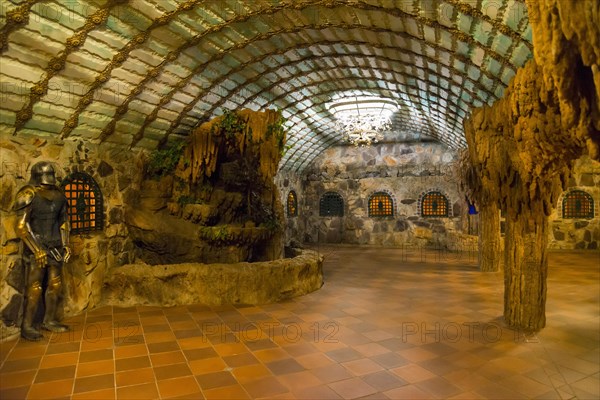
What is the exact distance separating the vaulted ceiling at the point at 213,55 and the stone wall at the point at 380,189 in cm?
659

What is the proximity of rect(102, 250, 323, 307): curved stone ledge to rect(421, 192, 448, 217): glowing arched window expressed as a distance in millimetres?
10317

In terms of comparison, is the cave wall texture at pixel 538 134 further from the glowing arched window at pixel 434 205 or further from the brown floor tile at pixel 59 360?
the glowing arched window at pixel 434 205

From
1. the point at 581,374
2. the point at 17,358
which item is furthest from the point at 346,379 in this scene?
the point at 17,358

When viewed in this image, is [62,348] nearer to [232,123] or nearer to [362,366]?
[362,366]

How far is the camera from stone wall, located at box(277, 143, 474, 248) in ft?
48.5

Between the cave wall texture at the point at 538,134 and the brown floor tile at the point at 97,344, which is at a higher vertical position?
the cave wall texture at the point at 538,134

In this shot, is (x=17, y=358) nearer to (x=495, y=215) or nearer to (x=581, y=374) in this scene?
(x=581, y=374)

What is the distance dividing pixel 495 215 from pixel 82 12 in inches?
376

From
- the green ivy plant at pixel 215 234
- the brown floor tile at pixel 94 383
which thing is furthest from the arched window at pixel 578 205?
the brown floor tile at pixel 94 383

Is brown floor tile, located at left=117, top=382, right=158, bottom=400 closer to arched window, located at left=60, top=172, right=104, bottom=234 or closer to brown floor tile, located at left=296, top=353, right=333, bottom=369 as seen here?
brown floor tile, located at left=296, top=353, right=333, bottom=369

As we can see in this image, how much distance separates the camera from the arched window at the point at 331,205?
54.3 ft

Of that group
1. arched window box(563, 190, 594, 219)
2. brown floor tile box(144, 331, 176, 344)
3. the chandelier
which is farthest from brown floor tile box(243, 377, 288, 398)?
arched window box(563, 190, 594, 219)

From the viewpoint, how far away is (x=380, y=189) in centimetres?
1580

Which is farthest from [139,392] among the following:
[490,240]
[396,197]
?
[396,197]
